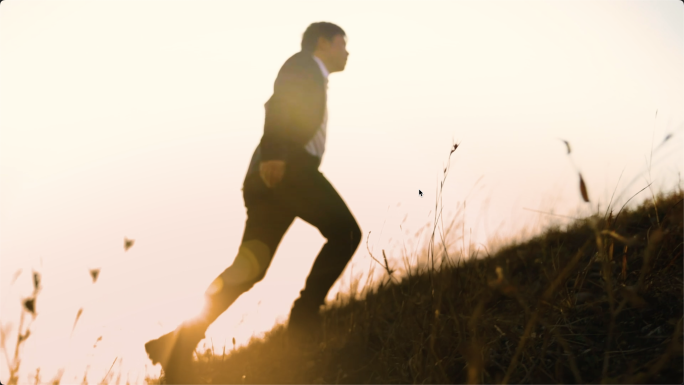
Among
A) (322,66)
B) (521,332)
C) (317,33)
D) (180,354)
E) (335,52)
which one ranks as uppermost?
(317,33)

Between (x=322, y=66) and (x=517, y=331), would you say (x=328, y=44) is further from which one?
(x=517, y=331)

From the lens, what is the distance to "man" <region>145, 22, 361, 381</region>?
217 centimetres

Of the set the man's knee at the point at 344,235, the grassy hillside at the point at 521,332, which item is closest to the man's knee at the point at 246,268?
the man's knee at the point at 344,235

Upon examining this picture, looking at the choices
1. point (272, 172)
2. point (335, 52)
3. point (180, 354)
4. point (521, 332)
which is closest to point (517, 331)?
point (521, 332)

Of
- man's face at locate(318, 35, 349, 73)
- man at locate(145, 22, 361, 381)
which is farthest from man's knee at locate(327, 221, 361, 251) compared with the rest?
man's face at locate(318, 35, 349, 73)

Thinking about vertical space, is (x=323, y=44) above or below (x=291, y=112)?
above

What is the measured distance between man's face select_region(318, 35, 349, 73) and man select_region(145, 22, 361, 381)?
22cm

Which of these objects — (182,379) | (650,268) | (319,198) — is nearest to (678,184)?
(650,268)

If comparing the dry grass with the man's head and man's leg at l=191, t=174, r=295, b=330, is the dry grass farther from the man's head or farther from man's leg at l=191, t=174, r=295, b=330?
the man's head

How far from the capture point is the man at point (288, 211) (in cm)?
217

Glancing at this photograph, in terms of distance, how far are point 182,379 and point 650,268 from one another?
1894mm

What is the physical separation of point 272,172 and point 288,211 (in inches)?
8.3

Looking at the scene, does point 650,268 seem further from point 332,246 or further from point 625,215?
point 332,246

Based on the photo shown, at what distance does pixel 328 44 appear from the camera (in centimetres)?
273
